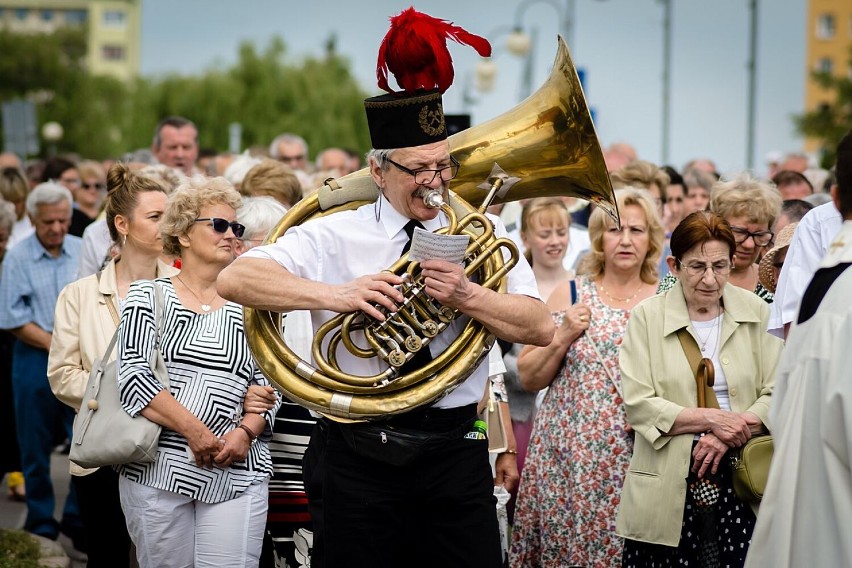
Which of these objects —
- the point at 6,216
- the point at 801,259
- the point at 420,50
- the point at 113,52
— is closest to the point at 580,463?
the point at 801,259

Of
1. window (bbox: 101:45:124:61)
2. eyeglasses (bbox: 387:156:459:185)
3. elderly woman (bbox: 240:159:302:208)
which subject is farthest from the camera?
window (bbox: 101:45:124:61)

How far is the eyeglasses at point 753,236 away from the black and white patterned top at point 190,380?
2923mm

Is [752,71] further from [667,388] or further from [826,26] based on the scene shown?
[826,26]

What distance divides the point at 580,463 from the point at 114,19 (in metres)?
140

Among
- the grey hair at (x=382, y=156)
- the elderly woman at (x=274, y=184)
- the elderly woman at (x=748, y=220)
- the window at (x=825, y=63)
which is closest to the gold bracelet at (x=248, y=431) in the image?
the grey hair at (x=382, y=156)

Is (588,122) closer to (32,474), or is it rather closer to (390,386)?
(390,386)

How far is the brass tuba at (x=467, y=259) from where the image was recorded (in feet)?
14.9

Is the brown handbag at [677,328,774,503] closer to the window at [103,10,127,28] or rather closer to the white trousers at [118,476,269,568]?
the white trousers at [118,476,269,568]

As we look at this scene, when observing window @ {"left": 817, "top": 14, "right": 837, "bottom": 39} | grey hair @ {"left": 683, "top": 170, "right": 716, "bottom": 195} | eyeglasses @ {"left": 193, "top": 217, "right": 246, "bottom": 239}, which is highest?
window @ {"left": 817, "top": 14, "right": 837, "bottom": 39}

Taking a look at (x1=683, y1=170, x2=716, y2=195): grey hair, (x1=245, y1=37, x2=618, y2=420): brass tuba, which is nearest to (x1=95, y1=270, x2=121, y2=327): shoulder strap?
(x1=245, y1=37, x2=618, y2=420): brass tuba

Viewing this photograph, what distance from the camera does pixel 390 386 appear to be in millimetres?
4551

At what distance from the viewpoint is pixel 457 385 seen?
4.59 metres

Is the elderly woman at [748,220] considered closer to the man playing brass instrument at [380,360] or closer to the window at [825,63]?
the man playing brass instrument at [380,360]

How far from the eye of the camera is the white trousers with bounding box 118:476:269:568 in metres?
5.53
